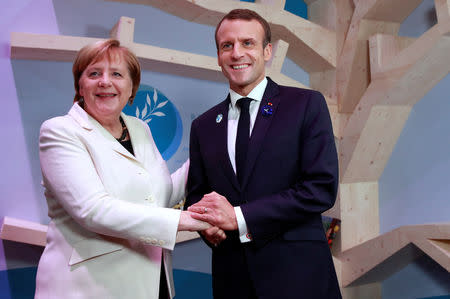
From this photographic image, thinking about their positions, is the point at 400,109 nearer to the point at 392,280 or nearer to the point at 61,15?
the point at 392,280

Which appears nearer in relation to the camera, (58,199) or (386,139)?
(58,199)

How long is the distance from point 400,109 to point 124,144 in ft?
7.44

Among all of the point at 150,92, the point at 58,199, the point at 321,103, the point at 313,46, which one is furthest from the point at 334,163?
the point at 313,46

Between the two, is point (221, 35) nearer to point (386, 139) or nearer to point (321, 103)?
point (321, 103)

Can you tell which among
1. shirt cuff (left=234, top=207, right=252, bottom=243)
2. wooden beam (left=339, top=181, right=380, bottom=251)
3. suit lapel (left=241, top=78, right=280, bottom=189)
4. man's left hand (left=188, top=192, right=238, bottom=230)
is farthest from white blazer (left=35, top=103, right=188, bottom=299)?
wooden beam (left=339, top=181, right=380, bottom=251)

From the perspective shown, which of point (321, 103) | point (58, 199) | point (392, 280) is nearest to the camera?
point (58, 199)

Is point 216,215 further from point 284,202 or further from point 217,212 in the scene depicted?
point 284,202

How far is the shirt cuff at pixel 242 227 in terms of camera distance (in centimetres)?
146

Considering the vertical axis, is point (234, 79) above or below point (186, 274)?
above

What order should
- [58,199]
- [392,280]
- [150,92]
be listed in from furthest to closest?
[392,280], [150,92], [58,199]

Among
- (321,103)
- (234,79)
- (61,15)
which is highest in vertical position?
Answer: (61,15)

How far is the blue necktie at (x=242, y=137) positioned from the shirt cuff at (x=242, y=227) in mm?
130

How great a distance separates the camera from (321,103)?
5.18 feet

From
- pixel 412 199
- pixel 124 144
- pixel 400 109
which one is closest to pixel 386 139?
pixel 400 109
